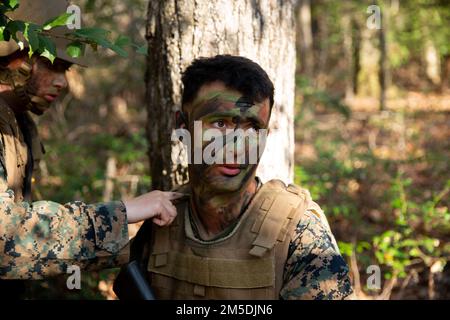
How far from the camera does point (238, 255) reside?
106 inches

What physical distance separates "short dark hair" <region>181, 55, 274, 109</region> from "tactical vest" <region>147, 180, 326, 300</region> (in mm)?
501

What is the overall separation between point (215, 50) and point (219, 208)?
116cm

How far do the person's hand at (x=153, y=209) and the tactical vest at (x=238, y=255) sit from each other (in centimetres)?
13

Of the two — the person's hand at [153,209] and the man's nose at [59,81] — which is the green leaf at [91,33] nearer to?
the man's nose at [59,81]

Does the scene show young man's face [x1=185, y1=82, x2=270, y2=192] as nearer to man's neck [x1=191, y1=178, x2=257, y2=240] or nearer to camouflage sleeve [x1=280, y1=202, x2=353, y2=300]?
man's neck [x1=191, y1=178, x2=257, y2=240]

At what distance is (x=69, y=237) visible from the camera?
2.60 metres

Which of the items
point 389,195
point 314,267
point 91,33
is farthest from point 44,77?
point 389,195

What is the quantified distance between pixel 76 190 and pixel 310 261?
438 cm

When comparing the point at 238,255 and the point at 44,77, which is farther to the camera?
the point at 44,77

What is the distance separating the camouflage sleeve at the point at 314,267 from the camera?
2.51 metres

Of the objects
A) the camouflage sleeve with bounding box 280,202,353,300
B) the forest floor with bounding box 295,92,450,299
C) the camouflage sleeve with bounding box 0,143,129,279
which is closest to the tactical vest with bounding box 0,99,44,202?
the camouflage sleeve with bounding box 0,143,129,279

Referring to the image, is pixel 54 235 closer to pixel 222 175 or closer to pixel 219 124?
pixel 222 175

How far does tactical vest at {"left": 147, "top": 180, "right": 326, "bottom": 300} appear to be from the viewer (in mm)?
2633
